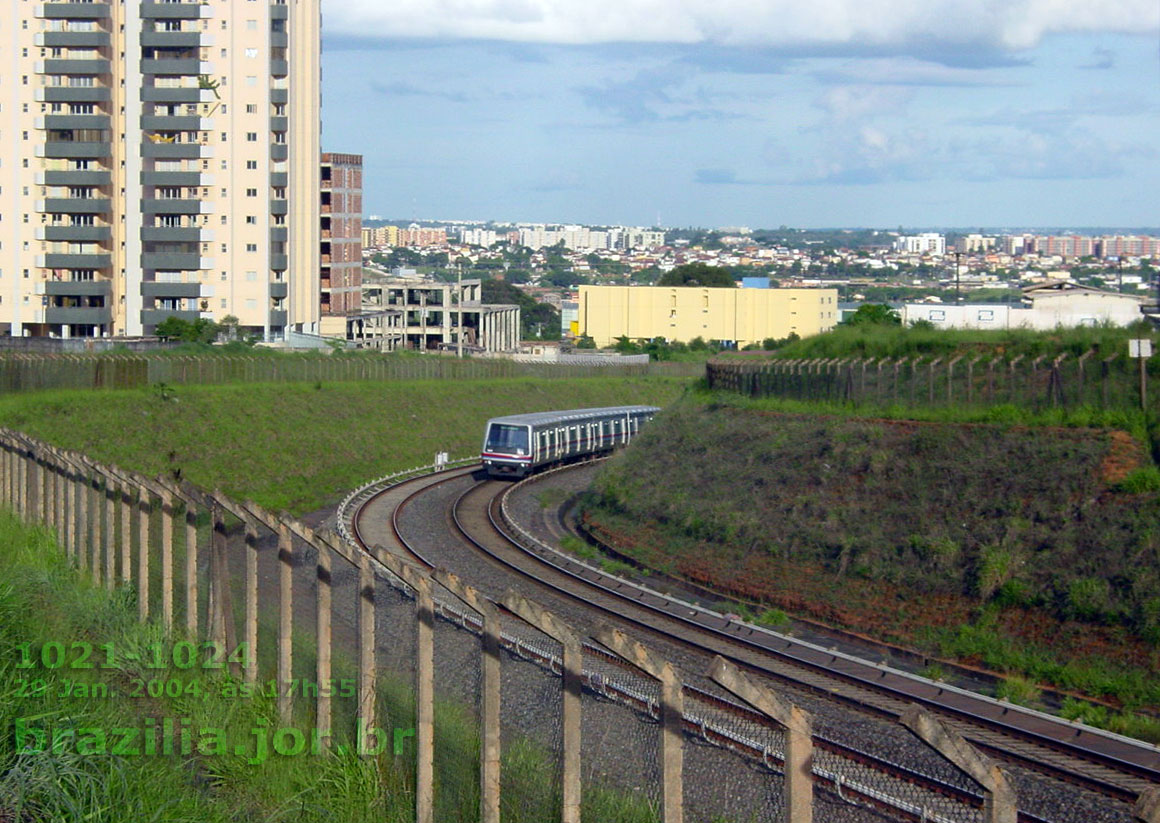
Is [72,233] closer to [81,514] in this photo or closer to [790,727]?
[81,514]

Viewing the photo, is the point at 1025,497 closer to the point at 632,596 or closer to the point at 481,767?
the point at 632,596

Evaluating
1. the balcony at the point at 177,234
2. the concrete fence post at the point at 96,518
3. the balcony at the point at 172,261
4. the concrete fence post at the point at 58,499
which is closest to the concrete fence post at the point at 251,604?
the concrete fence post at the point at 96,518

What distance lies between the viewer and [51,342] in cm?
6156

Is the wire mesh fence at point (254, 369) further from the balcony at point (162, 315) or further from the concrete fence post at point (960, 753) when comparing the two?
the concrete fence post at point (960, 753)

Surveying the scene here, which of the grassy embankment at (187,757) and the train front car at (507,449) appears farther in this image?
the train front car at (507,449)

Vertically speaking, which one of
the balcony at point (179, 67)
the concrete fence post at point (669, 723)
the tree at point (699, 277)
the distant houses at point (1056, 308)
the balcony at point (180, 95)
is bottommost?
the concrete fence post at point (669, 723)

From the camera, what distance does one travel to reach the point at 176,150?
236 feet

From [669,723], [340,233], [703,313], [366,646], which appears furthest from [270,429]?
[703,313]

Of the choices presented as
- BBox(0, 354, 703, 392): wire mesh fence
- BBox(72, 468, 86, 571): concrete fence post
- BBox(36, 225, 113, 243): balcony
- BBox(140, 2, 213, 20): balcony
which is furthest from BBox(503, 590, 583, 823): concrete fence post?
BBox(36, 225, 113, 243): balcony

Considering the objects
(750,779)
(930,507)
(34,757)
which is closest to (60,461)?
(34,757)

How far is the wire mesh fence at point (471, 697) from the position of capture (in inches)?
218

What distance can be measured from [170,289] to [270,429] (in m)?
33.4

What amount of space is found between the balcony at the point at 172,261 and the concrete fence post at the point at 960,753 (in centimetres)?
7328

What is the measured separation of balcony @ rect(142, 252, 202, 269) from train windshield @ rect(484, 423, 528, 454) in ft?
129
